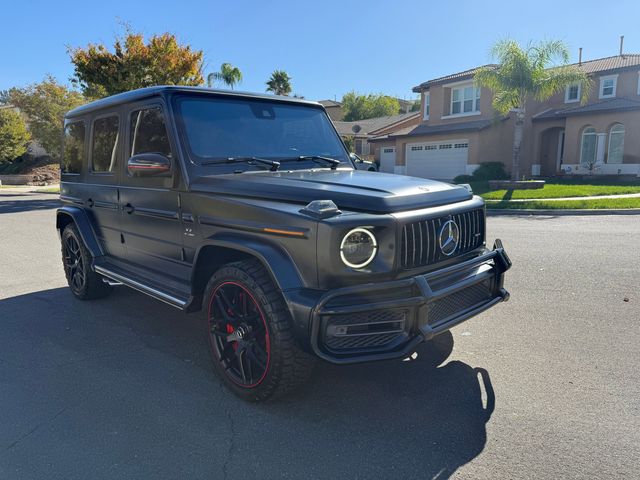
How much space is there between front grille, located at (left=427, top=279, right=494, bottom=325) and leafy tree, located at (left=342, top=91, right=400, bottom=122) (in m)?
63.8

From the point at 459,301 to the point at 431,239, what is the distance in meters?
0.49

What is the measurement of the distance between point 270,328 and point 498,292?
5.94 feet

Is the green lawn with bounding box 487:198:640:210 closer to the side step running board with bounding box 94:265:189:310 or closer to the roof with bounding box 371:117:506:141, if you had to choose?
the roof with bounding box 371:117:506:141

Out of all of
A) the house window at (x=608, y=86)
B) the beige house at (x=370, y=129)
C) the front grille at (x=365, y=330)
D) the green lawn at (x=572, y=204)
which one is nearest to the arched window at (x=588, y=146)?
the house window at (x=608, y=86)

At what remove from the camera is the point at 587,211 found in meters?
13.6

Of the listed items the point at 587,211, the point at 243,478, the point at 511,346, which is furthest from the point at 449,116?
the point at 243,478

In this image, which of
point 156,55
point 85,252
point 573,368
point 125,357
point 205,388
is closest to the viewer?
point 205,388

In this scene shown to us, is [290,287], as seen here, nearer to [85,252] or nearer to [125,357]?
[125,357]

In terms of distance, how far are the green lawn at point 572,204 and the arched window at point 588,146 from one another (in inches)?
451

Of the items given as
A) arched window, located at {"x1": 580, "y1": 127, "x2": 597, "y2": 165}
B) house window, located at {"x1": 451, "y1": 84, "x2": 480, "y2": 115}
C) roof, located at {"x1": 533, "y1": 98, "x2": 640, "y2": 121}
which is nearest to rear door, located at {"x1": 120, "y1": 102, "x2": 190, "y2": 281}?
roof, located at {"x1": 533, "y1": 98, "x2": 640, "y2": 121}

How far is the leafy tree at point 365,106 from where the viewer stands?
65.8 meters

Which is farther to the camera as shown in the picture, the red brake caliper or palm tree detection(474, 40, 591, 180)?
palm tree detection(474, 40, 591, 180)

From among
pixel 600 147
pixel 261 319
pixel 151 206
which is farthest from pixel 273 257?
pixel 600 147

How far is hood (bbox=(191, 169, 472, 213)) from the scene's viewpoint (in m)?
3.03
